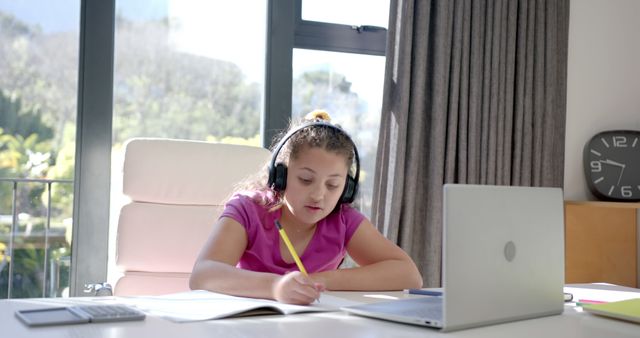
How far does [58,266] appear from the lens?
2721mm

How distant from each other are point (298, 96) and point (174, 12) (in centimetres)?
60

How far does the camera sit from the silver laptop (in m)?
0.92

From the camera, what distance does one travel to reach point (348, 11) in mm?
3033

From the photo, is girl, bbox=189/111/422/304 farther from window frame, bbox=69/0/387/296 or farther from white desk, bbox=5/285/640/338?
window frame, bbox=69/0/387/296

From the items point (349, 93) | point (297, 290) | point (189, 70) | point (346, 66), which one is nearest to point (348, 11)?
point (346, 66)

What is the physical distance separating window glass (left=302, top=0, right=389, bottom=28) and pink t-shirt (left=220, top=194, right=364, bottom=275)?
1.48 metres

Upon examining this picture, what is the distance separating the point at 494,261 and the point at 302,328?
0.94 feet

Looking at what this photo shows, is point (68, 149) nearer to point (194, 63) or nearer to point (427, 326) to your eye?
point (194, 63)

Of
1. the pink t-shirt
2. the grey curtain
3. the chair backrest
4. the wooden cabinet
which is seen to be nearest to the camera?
the pink t-shirt

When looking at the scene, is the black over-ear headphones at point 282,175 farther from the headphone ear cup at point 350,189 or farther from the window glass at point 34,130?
the window glass at point 34,130

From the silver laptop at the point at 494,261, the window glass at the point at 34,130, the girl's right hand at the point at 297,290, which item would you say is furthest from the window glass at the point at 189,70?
the silver laptop at the point at 494,261

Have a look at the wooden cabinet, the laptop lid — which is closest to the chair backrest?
the laptop lid

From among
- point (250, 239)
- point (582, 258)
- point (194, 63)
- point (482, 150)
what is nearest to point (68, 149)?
point (194, 63)

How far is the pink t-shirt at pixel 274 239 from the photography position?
1.58m
